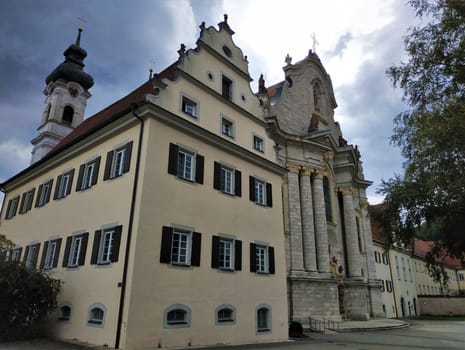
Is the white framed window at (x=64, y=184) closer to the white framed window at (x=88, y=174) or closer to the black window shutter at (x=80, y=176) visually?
the black window shutter at (x=80, y=176)

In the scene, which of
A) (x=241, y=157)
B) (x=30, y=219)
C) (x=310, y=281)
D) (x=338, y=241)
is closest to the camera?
(x=241, y=157)

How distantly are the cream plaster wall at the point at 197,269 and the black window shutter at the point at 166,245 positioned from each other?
178 mm

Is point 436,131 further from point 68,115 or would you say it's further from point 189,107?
point 68,115

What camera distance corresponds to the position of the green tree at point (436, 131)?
390 inches

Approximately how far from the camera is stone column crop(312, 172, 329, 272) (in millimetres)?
27484

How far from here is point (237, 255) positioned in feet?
49.8

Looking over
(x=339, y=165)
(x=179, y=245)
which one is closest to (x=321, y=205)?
(x=339, y=165)

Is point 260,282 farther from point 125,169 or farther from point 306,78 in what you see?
point 306,78

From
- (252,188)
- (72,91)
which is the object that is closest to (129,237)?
(252,188)

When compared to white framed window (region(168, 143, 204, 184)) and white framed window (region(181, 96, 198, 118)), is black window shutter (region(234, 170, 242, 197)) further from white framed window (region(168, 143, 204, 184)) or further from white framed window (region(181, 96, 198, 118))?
white framed window (region(181, 96, 198, 118))

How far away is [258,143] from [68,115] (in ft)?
77.8

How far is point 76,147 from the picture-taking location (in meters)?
16.5

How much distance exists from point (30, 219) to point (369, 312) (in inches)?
1132

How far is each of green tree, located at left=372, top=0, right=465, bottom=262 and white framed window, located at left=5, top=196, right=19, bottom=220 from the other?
2081cm
